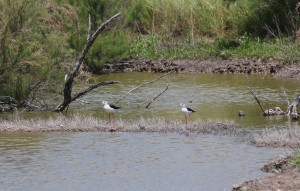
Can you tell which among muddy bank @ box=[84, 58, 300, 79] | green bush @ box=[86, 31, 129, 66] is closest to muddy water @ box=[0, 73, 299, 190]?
muddy bank @ box=[84, 58, 300, 79]

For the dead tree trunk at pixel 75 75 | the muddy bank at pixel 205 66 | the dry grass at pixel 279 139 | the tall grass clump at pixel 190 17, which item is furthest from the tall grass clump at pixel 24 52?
the tall grass clump at pixel 190 17

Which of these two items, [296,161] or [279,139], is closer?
[296,161]

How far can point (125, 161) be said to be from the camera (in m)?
16.7

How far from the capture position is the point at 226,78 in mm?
32906

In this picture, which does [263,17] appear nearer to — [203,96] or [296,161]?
[203,96]

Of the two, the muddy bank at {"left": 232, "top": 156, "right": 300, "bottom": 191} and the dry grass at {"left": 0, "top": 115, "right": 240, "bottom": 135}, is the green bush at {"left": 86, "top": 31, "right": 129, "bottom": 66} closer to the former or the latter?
the dry grass at {"left": 0, "top": 115, "right": 240, "bottom": 135}

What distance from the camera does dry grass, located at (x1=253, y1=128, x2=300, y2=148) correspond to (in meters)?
17.5

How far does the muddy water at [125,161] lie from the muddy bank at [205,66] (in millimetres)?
14474

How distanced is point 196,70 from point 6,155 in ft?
62.1

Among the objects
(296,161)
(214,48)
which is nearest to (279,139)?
(296,161)

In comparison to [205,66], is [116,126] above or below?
below

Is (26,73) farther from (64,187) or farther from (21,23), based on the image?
(64,187)

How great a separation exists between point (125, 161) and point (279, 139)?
11.3 ft

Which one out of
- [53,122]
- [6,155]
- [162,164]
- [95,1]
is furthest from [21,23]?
[95,1]
